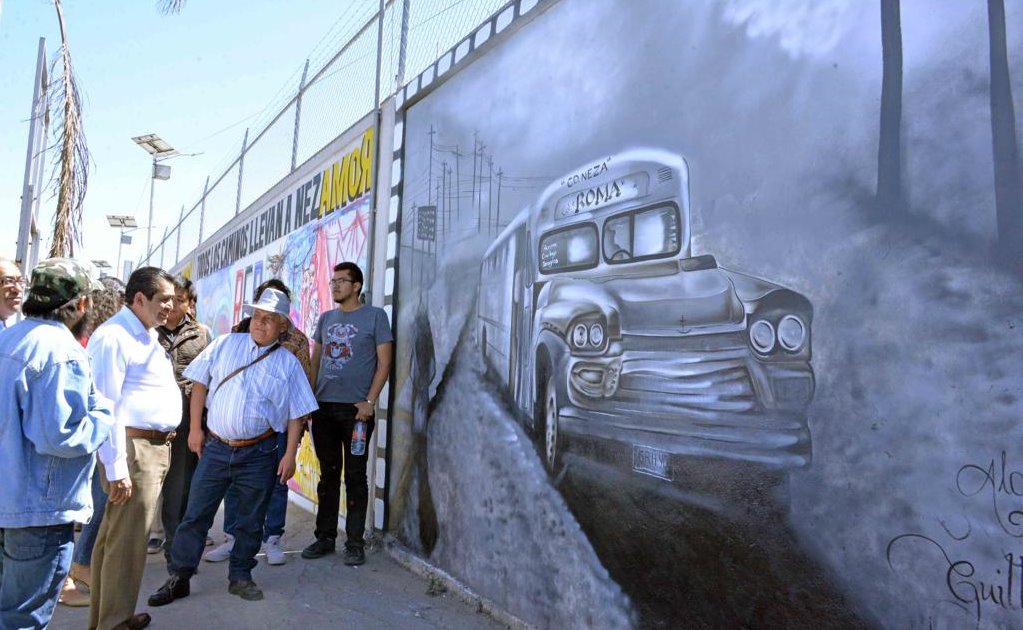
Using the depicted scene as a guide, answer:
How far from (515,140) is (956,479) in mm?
2718

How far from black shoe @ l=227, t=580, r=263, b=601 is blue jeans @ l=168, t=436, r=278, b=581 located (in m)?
0.15

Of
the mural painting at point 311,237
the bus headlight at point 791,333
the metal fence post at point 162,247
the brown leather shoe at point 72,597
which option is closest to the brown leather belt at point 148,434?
the brown leather shoe at point 72,597

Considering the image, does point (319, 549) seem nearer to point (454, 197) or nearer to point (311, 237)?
point (454, 197)

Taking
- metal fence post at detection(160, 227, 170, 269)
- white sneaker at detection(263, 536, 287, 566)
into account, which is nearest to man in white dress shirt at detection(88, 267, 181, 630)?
white sneaker at detection(263, 536, 287, 566)

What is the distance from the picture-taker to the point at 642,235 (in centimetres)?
297

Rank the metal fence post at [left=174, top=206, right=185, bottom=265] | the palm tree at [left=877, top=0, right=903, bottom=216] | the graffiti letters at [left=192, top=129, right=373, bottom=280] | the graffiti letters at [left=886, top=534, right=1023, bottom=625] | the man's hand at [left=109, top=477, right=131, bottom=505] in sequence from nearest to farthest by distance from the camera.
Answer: the graffiti letters at [left=886, top=534, right=1023, bottom=625]
the palm tree at [left=877, top=0, right=903, bottom=216]
the man's hand at [left=109, top=477, right=131, bottom=505]
the graffiti letters at [left=192, top=129, right=373, bottom=280]
the metal fence post at [left=174, top=206, right=185, bottom=265]

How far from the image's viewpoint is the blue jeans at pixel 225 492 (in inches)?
158

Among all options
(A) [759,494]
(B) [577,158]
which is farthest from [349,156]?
(A) [759,494]

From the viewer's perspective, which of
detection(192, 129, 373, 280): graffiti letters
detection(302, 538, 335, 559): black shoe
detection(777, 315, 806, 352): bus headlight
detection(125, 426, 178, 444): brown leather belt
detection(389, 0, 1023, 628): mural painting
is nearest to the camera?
detection(389, 0, 1023, 628): mural painting

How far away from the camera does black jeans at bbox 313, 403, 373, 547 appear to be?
4867mm

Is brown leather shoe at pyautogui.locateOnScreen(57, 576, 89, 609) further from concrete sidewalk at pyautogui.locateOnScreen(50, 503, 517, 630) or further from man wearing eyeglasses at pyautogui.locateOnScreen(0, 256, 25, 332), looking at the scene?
man wearing eyeglasses at pyautogui.locateOnScreen(0, 256, 25, 332)

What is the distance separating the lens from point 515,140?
13.0ft

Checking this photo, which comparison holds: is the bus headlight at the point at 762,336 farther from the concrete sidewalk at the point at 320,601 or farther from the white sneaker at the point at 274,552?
the white sneaker at the point at 274,552

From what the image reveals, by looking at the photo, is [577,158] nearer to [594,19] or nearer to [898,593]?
[594,19]
